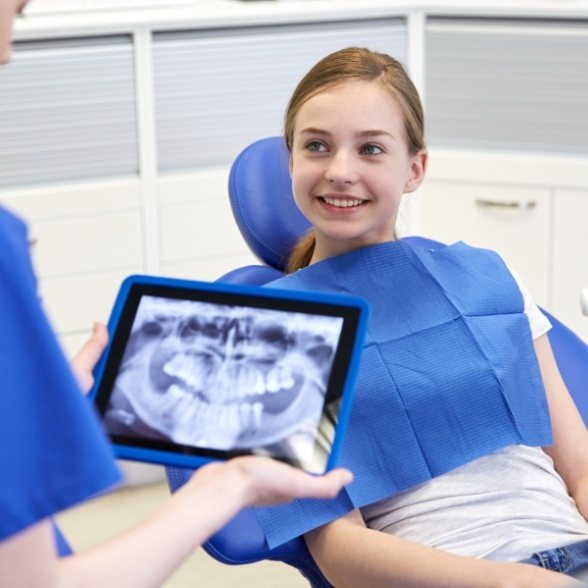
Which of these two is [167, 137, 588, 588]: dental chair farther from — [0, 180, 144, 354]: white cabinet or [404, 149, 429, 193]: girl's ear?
[0, 180, 144, 354]: white cabinet

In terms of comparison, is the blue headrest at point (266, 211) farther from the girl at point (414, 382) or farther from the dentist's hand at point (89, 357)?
the dentist's hand at point (89, 357)

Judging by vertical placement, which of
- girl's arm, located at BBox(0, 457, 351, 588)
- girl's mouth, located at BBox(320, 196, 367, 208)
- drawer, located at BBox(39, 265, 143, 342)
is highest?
girl's mouth, located at BBox(320, 196, 367, 208)

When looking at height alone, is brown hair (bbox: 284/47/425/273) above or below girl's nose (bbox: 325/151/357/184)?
above

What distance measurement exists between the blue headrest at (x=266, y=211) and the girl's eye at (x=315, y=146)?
11.7 inches

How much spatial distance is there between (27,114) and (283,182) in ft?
2.81

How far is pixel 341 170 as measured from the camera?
5.04 feet

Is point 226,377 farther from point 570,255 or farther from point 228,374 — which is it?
point 570,255

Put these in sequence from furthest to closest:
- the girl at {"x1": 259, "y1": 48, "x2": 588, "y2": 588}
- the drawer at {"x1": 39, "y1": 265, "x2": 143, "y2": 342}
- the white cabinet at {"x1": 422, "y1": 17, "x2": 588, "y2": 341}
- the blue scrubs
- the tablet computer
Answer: the white cabinet at {"x1": 422, "y1": 17, "x2": 588, "y2": 341} < the drawer at {"x1": 39, "y1": 265, "x2": 143, "y2": 342} < the girl at {"x1": 259, "y1": 48, "x2": 588, "y2": 588} < the tablet computer < the blue scrubs

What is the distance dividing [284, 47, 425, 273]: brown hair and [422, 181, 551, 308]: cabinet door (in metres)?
1.25

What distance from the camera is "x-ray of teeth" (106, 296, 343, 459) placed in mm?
1121

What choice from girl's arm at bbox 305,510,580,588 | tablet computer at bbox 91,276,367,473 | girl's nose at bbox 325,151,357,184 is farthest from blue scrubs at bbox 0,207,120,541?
girl's nose at bbox 325,151,357,184

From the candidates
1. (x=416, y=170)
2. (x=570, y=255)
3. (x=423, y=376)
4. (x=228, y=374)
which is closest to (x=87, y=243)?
(x=570, y=255)

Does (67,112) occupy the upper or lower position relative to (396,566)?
upper

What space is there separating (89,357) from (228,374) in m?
0.13
